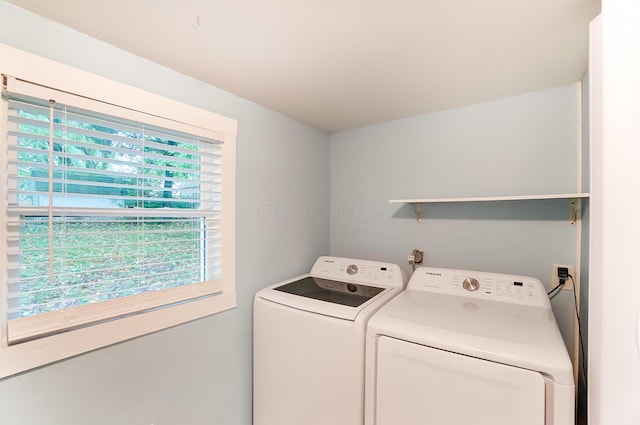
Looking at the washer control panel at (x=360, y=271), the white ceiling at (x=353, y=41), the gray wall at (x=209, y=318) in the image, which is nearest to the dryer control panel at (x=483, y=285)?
the washer control panel at (x=360, y=271)

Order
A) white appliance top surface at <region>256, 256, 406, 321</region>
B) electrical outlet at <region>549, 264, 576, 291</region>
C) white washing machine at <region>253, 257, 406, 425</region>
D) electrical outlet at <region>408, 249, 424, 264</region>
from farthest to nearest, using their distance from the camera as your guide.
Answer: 1. electrical outlet at <region>408, 249, 424, 264</region>
2. electrical outlet at <region>549, 264, 576, 291</region>
3. white appliance top surface at <region>256, 256, 406, 321</region>
4. white washing machine at <region>253, 257, 406, 425</region>

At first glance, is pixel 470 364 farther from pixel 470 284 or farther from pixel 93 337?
pixel 93 337

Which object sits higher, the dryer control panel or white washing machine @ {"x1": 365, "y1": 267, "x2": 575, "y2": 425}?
the dryer control panel

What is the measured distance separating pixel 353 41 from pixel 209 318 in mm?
1432

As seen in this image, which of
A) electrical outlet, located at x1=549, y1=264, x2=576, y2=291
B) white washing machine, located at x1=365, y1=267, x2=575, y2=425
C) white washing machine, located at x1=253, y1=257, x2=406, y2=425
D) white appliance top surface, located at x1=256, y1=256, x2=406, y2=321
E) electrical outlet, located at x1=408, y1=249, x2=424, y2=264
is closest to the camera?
white washing machine, located at x1=365, y1=267, x2=575, y2=425

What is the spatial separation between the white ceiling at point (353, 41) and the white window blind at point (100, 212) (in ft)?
0.98

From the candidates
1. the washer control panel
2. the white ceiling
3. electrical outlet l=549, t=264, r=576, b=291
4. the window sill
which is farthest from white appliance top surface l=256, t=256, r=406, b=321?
the white ceiling

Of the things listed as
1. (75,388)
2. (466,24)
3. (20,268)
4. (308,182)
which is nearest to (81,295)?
(20,268)

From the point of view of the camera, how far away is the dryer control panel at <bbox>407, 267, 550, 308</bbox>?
127 cm

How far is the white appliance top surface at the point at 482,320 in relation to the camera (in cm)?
84

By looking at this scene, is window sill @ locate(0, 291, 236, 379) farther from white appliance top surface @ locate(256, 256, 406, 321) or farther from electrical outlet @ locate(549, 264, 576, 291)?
electrical outlet @ locate(549, 264, 576, 291)

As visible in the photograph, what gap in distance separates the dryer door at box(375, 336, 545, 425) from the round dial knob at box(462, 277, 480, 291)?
594mm

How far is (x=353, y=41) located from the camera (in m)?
1.00

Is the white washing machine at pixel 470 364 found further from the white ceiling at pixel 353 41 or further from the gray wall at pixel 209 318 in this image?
the white ceiling at pixel 353 41
